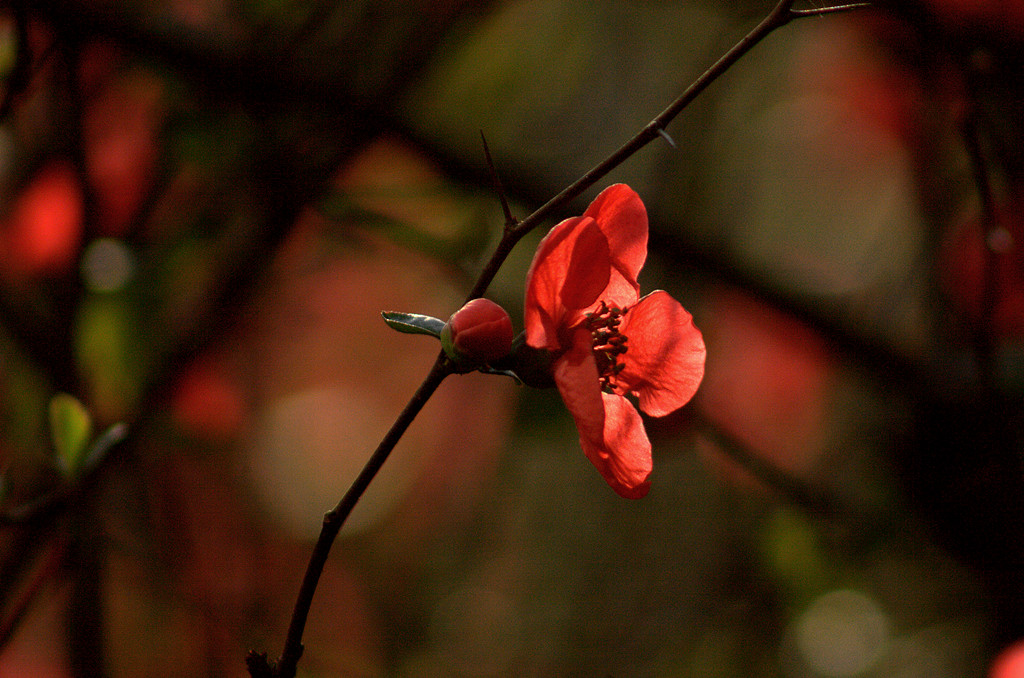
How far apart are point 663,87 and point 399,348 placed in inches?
52.4

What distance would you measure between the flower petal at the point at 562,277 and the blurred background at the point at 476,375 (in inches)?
18.9

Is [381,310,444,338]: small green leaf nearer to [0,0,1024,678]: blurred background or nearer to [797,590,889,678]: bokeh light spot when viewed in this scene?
[0,0,1024,678]: blurred background

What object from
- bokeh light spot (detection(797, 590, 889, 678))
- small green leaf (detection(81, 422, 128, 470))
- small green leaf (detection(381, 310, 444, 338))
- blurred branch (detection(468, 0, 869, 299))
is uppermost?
blurred branch (detection(468, 0, 869, 299))

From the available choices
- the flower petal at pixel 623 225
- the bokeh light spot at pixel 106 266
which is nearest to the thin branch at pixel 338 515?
the flower petal at pixel 623 225

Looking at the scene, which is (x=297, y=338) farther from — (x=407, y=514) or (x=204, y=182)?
(x=204, y=182)

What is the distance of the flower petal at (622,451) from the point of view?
47 centimetres

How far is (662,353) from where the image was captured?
61 cm

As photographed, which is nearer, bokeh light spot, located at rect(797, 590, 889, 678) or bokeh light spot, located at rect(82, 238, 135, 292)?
bokeh light spot, located at rect(82, 238, 135, 292)

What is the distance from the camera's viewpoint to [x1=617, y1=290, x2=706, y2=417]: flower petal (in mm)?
586

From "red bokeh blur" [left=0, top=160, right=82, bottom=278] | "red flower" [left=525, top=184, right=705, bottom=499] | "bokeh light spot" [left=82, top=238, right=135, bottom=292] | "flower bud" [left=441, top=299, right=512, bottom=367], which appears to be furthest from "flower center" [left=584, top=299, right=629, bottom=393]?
"red bokeh blur" [left=0, top=160, right=82, bottom=278]

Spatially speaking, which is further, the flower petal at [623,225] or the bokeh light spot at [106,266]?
the bokeh light spot at [106,266]

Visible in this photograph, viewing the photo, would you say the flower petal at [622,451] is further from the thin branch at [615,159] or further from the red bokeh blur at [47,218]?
the red bokeh blur at [47,218]

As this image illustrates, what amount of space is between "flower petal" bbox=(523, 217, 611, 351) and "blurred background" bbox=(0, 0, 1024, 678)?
1.58 ft

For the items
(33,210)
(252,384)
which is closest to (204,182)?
(33,210)
